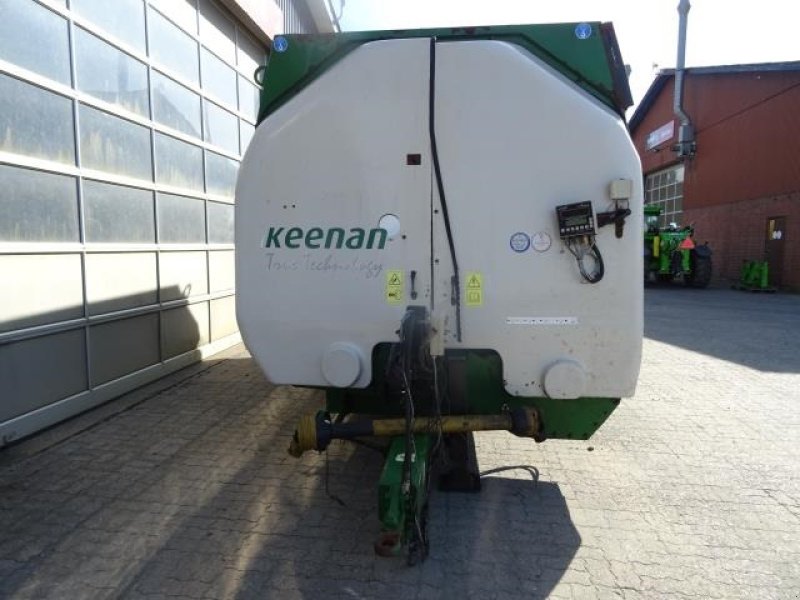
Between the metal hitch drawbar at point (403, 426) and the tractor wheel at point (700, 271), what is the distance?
15696 millimetres

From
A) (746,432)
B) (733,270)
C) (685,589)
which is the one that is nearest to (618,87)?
(685,589)

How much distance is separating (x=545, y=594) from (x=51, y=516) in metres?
2.67

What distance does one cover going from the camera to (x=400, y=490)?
266 centimetres

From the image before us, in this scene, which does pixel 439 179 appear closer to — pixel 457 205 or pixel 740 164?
pixel 457 205

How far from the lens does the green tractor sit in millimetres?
16594

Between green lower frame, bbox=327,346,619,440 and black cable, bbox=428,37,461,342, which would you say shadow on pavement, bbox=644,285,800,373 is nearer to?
green lower frame, bbox=327,346,619,440

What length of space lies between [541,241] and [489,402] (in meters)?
0.95

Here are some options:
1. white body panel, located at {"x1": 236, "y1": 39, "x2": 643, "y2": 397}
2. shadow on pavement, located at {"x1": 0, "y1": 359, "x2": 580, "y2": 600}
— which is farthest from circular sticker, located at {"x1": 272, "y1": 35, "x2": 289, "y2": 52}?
shadow on pavement, located at {"x1": 0, "y1": 359, "x2": 580, "y2": 600}

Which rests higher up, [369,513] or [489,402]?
[489,402]

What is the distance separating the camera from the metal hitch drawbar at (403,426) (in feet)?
9.77

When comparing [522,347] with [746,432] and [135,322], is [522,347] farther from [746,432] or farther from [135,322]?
[135,322]

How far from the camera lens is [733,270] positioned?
19.0 m

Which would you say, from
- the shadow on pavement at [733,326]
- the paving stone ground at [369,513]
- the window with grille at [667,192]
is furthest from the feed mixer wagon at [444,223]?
the window with grille at [667,192]

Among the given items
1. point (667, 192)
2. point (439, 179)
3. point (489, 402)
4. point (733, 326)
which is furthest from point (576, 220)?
point (667, 192)
